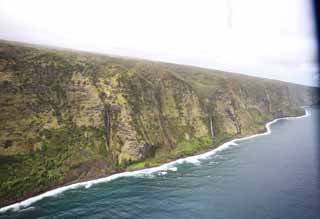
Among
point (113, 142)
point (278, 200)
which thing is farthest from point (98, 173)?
point (278, 200)

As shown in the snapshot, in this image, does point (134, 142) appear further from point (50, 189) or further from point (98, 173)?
point (50, 189)

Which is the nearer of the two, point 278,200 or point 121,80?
point 278,200

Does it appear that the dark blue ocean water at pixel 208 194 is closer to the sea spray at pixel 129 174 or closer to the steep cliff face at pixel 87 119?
the sea spray at pixel 129 174

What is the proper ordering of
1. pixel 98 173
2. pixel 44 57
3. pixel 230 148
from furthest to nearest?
1. pixel 230 148
2. pixel 44 57
3. pixel 98 173

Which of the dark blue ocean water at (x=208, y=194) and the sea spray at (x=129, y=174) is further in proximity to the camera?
the sea spray at (x=129, y=174)

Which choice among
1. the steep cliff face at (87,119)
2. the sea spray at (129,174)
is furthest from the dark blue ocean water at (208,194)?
the steep cliff face at (87,119)

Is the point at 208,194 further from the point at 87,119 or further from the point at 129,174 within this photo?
the point at 87,119

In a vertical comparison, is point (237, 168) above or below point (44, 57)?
below
